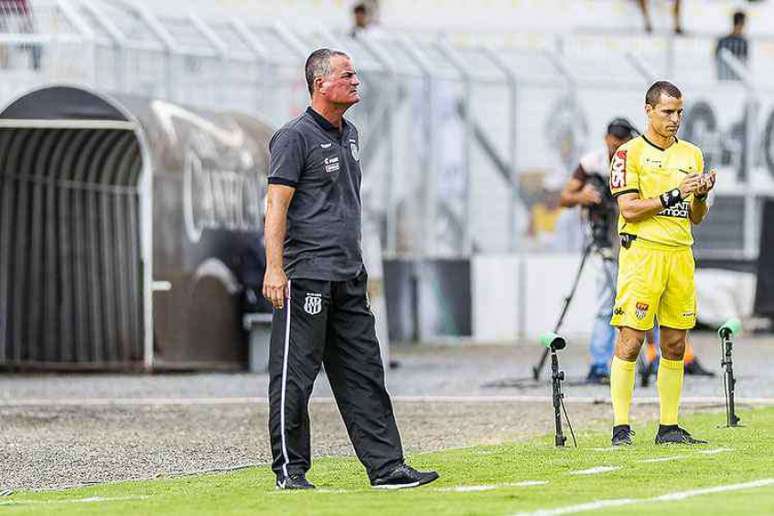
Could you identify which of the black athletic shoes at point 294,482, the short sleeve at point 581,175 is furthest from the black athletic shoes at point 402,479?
the short sleeve at point 581,175

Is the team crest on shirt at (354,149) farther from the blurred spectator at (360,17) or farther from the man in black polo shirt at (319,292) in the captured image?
the blurred spectator at (360,17)

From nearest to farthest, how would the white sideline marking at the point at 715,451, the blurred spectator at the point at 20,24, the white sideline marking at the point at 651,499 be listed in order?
the white sideline marking at the point at 651,499
the white sideline marking at the point at 715,451
the blurred spectator at the point at 20,24

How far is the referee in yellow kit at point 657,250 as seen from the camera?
11.8m

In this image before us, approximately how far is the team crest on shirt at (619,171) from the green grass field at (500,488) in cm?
148

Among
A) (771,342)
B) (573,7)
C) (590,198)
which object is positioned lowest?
(771,342)

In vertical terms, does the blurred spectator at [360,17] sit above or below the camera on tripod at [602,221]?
above

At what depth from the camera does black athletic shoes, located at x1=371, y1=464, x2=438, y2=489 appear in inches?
391

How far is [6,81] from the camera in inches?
813

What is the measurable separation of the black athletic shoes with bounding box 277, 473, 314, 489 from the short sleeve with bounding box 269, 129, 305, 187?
4.54 feet

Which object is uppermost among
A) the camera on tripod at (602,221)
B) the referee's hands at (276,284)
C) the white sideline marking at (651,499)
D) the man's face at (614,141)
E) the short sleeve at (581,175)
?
the man's face at (614,141)

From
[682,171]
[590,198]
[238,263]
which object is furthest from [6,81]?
[682,171]

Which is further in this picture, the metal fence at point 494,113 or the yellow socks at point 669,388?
the metal fence at point 494,113

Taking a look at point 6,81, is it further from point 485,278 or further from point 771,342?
point 771,342

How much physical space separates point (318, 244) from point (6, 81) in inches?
441
